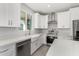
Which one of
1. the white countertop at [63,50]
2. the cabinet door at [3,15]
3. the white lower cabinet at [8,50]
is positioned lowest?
the white lower cabinet at [8,50]

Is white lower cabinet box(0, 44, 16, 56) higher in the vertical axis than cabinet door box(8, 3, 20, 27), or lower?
lower

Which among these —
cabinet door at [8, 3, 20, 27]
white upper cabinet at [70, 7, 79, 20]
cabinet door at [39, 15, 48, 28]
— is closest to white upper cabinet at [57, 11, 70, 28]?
white upper cabinet at [70, 7, 79, 20]

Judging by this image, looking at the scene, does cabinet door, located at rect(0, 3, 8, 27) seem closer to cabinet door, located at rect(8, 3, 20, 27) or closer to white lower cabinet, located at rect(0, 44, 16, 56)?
cabinet door, located at rect(8, 3, 20, 27)

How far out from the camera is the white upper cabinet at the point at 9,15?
2531mm

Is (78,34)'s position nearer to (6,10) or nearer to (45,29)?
(6,10)

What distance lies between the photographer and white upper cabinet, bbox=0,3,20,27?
253cm

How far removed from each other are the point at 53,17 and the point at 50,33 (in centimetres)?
116

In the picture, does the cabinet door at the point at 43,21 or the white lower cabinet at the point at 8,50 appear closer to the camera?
the white lower cabinet at the point at 8,50

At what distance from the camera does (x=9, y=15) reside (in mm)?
2887

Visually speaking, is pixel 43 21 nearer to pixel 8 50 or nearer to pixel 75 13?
pixel 75 13

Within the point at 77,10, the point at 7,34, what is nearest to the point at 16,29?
the point at 7,34

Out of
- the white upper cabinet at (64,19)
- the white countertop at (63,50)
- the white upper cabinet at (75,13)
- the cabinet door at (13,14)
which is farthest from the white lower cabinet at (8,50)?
the white upper cabinet at (64,19)

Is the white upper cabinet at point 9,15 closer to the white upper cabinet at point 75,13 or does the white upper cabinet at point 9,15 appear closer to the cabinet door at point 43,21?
the white upper cabinet at point 75,13

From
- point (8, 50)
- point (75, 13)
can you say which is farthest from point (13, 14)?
point (75, 13)
